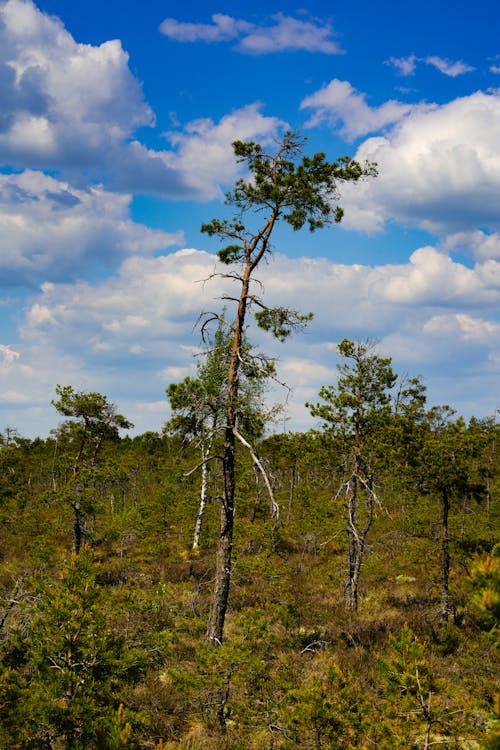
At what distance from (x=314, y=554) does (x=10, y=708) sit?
2369 cm

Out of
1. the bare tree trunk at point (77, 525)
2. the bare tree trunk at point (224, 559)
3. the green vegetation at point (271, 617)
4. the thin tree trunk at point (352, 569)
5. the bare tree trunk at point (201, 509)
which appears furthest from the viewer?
the bare tree trunk at point (201, 509)

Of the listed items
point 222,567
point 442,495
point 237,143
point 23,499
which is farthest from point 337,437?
point 23,499

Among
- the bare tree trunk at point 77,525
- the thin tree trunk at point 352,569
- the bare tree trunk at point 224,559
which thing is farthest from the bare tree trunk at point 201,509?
the bare tree trunk at point 224,559

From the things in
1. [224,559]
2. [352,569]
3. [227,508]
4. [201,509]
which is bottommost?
[352,569]

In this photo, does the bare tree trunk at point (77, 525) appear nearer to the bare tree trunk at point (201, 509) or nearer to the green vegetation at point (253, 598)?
the green vegetation at point (253, 598)

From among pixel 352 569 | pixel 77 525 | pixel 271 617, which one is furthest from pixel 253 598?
pixel 77 525

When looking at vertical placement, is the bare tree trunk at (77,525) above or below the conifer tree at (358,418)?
below

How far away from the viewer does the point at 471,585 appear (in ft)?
12.3

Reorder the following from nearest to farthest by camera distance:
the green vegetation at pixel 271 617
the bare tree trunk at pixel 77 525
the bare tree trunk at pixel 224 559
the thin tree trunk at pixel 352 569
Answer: the green vegetation at pixel 271 617 → the bare tree trunk at pixel 224 559 → the thin tree trunk at pixel 352 569 → the bare tree trunk at pixel 77 525

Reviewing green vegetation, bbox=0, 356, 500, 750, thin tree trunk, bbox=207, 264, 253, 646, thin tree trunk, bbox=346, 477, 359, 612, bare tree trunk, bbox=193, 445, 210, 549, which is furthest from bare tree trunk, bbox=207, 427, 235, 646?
bare tree trunk, bbox=193, 445, 210, 549

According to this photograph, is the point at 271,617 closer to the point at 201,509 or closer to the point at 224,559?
the point at 224,559

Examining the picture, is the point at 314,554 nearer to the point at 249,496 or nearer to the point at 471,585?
the point at 249,496

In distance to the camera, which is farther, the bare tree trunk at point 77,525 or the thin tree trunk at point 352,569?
the bare tree trunk at point 77,525

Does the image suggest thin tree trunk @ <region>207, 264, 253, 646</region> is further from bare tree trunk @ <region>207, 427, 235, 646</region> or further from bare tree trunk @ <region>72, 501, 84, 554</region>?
bare tree trunk @ <region>72, 501, 84, 554</region>
